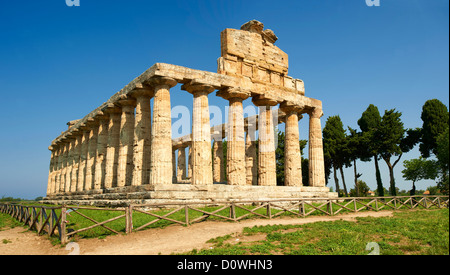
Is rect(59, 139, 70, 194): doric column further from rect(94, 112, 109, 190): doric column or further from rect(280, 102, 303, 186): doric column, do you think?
rect(280, 102, 303, 186): doric column

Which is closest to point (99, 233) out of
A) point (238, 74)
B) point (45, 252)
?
point (45, 252)

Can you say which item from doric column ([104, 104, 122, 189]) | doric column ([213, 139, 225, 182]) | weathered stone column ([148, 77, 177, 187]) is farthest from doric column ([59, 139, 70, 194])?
weathered stone column ([148, 77, 177, 187])

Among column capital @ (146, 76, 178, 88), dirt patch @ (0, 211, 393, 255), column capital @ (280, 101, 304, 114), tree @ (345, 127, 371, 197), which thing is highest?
column capital @ (146, 76, 178, 88)

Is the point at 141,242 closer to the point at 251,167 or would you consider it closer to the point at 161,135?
the point at 161,135

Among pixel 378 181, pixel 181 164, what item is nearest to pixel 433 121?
pixel 378 181

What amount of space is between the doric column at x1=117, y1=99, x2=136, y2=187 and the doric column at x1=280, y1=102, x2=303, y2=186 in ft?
41.9

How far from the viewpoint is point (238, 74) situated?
24562 millimetres

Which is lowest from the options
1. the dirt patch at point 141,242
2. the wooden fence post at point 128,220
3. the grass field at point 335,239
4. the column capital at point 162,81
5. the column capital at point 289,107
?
the dirt patch at point 141,242

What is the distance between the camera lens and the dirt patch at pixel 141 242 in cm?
1000

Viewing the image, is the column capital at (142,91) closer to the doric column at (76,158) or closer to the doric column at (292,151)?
the doric column at (292,151)

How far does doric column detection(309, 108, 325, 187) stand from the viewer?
27.4 m

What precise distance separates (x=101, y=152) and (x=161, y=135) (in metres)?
11.2

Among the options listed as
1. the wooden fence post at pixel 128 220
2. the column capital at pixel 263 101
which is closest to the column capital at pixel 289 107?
the column capital at pixel 263 101

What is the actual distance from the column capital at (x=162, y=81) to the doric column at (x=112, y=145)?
6560 mm
